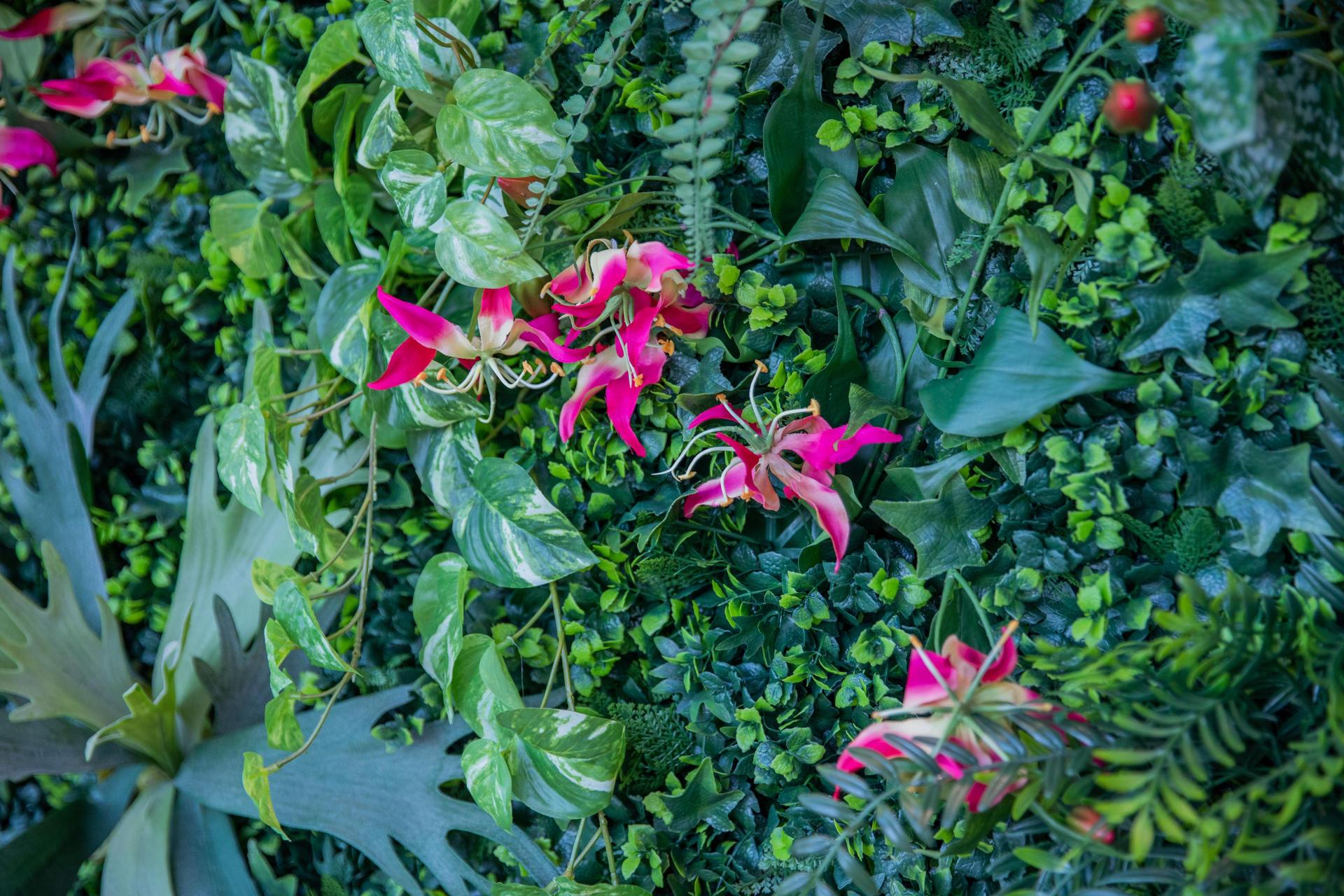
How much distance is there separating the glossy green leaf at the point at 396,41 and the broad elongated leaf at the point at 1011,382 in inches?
17.9

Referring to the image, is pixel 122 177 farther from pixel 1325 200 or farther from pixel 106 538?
pixel 1325 200

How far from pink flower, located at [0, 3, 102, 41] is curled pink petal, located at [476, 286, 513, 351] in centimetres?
76

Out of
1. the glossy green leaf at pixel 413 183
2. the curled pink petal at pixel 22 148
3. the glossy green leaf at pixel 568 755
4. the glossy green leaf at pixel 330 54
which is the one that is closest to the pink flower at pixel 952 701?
the glossy green leaf at pixel 568 755

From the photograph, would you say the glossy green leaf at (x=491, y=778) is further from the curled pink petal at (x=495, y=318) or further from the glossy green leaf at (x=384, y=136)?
the glossy green leaf at (x=384, y=136)

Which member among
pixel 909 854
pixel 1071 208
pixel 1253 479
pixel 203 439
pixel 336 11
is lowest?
pixel 909 854

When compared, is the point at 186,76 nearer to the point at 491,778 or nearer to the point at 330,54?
the point at 330,54

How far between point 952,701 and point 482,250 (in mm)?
456

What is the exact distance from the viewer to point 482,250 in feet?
2.22

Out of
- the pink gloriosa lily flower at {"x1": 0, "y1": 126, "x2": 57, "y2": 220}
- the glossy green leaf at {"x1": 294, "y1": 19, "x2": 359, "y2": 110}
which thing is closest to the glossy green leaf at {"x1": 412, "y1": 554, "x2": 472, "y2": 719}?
the glossy green leaf at {"x1": 294, "y1": 19, "x2": 359, "y2": 110}

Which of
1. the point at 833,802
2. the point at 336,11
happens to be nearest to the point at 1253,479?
the point at 833,802

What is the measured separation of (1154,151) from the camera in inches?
23.2

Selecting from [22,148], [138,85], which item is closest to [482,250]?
[138,85]

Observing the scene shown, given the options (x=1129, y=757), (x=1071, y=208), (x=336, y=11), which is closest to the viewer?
(x=1129, y=757)

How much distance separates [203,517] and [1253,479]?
3.32ft
